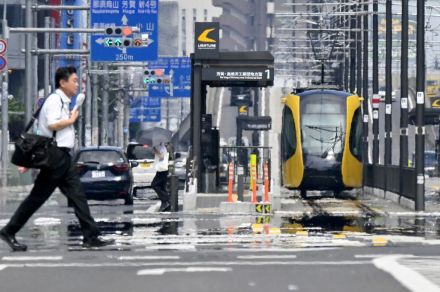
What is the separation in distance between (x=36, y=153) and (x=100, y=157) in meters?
18.3

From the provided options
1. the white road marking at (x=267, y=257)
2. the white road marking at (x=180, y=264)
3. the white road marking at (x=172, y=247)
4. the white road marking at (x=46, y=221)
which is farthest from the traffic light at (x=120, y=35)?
the white road marking at (x=180, y=264)

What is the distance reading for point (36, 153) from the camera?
1705cm

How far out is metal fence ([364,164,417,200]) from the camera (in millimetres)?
34459

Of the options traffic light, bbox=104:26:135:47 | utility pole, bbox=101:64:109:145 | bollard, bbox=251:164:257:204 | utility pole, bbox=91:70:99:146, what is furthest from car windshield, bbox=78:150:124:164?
utility pole, bbox=101:64:109:145

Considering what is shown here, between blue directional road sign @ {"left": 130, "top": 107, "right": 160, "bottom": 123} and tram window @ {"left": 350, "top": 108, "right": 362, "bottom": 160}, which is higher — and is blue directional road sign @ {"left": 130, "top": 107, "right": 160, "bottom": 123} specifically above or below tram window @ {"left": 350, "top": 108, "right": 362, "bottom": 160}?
above

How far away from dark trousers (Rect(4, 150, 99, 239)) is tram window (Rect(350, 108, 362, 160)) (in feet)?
85.6

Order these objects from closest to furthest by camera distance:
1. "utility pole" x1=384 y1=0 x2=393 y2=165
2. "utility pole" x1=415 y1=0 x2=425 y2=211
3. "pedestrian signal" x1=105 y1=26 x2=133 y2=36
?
"utility pole" x1=415 y1=0 x2=425 y2=211 < "utility pole" x1=384 y1=0 x2=393 y2=165 < "pedestrian signal" x1=105 y1=26 x2=133 y2=36

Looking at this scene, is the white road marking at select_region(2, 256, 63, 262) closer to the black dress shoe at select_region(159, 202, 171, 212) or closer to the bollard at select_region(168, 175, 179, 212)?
the bollard at select_region(168, 175, 179, 212)

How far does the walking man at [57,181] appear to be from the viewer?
678 inches

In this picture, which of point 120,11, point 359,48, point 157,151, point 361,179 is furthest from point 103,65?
point 157,151

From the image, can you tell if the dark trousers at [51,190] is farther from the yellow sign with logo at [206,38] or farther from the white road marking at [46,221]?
the yellow sign with logo at [206,38]

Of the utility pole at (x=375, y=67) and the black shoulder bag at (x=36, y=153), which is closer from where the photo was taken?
the black shoulder bag at (x=36, y=153)

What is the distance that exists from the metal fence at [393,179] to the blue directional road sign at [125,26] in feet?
30.0

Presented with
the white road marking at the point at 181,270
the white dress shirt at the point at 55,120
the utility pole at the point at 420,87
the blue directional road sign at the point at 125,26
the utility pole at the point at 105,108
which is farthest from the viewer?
the utility pole at the point at 105,108
